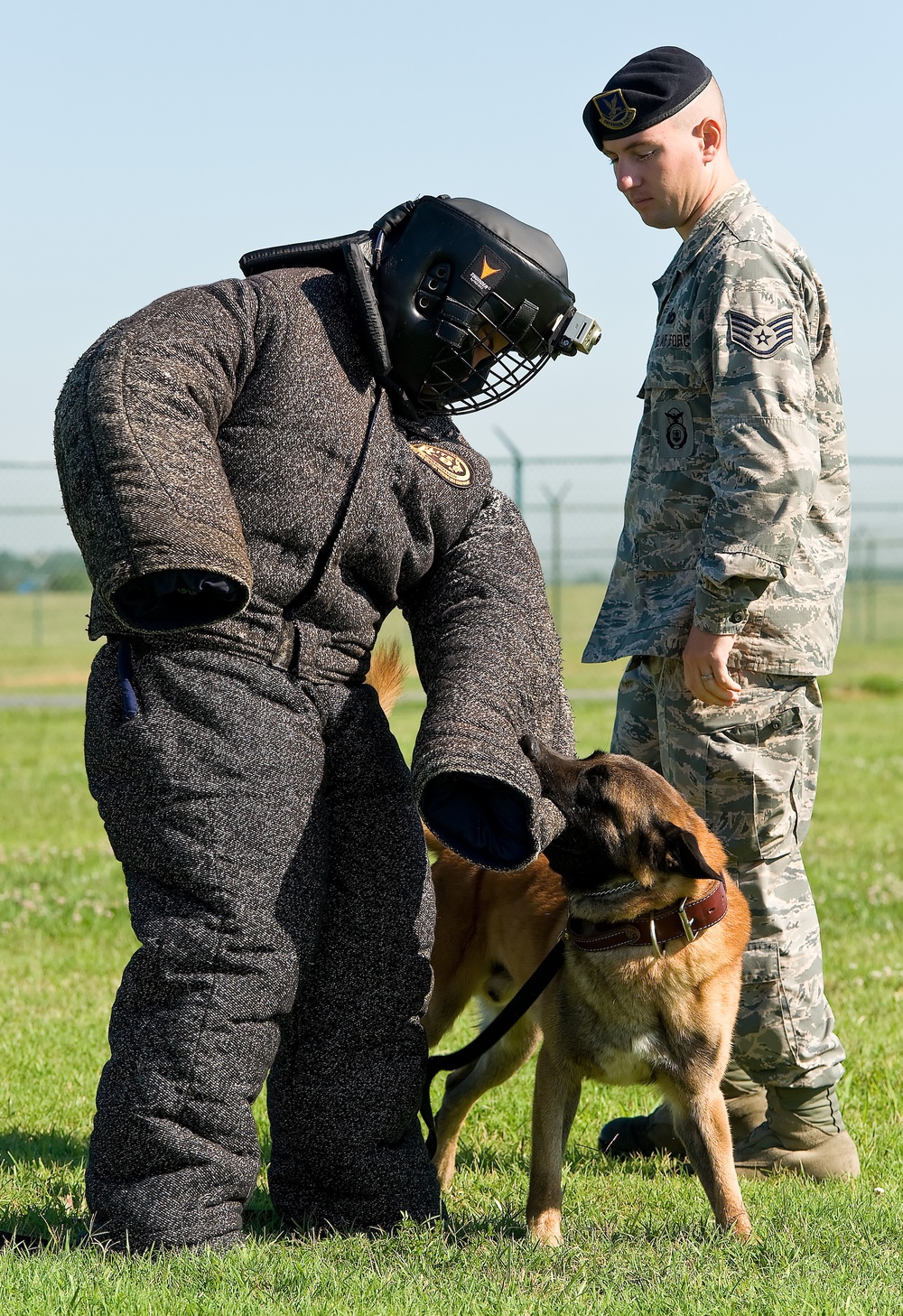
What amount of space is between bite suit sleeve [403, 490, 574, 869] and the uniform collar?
0.88 meters

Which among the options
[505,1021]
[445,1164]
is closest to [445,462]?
[505,1021]

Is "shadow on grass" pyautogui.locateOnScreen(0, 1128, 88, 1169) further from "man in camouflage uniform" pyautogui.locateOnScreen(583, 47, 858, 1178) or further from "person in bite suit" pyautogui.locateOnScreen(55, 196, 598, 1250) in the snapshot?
"man in camouflage uniform" pyautogui.locateOnScreen(583, 47, 858, 1178)

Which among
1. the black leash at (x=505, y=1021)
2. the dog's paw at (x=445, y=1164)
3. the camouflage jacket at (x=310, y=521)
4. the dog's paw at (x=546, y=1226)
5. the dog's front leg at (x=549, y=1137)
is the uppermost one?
the camouflage jacket at (x=310, y=521)

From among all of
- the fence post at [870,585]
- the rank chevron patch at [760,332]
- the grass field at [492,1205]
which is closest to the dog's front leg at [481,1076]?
the grass field at [492,1205]

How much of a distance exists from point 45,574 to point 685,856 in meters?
26.1

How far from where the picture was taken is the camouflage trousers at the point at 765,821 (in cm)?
375

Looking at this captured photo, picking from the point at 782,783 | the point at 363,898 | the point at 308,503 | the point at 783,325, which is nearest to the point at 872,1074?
the point at 782,783

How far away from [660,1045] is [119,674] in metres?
1.63

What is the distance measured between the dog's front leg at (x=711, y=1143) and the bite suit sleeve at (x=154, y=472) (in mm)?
1712

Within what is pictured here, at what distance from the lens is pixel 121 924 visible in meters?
6.63

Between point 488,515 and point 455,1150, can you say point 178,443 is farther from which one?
point 455,1150

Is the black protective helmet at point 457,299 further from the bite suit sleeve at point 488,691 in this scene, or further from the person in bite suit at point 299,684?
the bite suit sleeve at point 488,691

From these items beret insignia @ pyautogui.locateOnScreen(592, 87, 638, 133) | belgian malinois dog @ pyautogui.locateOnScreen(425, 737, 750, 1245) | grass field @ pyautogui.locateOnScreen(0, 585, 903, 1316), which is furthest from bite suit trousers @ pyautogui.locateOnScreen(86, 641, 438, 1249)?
beret insignia @ pyautogui.locateOnScreen(592, 87, 638, 133)

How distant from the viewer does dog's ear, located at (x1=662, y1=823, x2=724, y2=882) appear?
3297 millimetres
